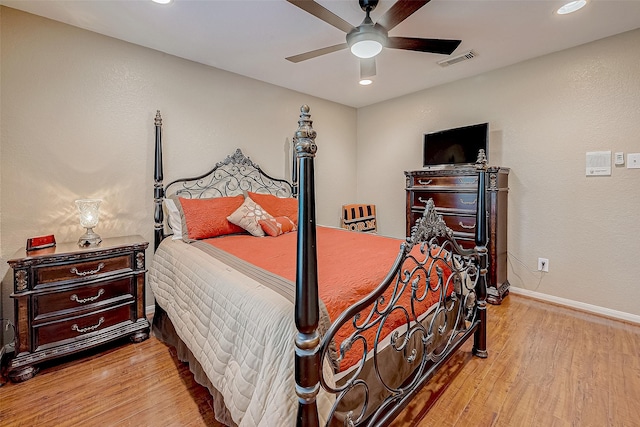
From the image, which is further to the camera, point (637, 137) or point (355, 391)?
point (637, 137)

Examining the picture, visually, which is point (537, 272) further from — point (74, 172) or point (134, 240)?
point (74, 172)

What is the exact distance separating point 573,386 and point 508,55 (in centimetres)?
285

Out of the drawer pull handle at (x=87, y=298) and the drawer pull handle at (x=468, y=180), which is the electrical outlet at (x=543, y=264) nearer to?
the drawer pull handle at (x=468, y=180)

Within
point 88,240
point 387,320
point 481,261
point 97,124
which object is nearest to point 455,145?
point 481,261

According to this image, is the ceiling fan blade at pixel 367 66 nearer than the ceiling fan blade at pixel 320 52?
No

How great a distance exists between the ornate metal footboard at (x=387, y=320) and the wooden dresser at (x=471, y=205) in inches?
42.8

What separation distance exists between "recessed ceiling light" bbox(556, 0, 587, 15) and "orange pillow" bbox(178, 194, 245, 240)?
3.03 metres

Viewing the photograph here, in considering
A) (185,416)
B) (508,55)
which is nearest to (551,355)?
(185,416)

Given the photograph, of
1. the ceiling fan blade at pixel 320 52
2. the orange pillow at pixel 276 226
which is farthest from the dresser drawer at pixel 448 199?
the ceiling fan blade at pixel 320 52

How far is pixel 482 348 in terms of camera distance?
6.70 feet

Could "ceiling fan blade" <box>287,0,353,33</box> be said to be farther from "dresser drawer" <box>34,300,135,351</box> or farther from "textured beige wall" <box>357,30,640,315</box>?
"dresser drawer" <box>34,300,135,351</box>

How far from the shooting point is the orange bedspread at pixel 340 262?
1.25 m

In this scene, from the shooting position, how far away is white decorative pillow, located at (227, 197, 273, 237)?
2680 millimetres

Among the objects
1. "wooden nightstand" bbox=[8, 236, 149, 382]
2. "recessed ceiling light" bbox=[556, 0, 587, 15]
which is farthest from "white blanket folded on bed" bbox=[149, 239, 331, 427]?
"recessed ceiling light" bbox=[556, 0, 587, 15]
